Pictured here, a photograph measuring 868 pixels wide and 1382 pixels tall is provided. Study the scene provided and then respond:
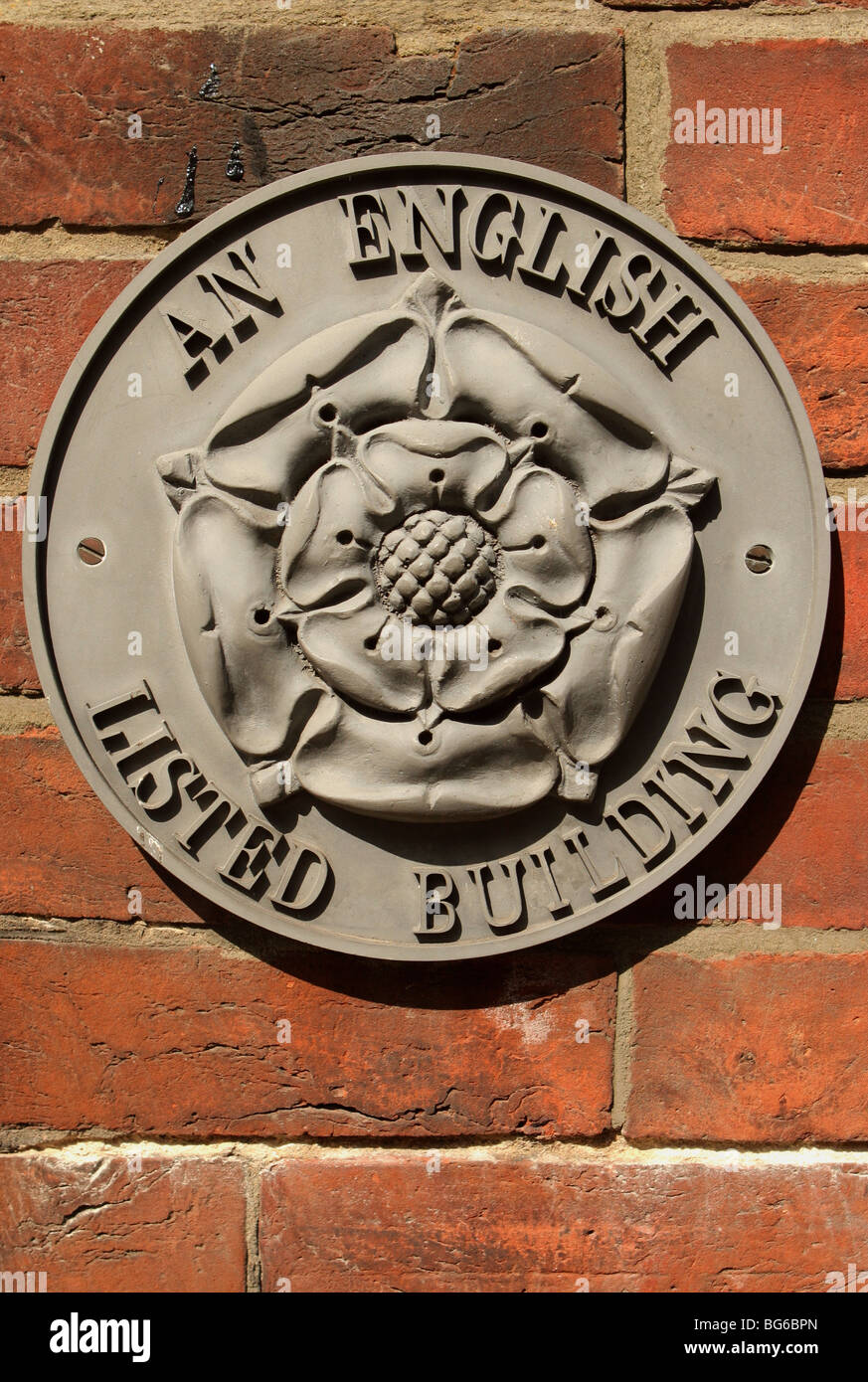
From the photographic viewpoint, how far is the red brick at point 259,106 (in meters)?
1.01

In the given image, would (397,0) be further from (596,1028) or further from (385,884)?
(596,1028)

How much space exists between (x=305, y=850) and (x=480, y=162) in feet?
2.02

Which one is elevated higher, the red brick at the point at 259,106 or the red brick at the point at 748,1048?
the red brick at the point at 259,106

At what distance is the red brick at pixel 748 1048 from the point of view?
3.35 ft

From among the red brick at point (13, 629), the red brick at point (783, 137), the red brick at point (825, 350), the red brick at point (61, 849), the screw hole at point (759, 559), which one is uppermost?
the red brick at point (783, 137)

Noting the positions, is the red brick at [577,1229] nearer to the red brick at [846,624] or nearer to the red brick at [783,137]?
the red brick at [846,624]

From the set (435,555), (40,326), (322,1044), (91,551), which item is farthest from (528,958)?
(40,326)

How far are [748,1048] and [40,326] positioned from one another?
919 millimetres

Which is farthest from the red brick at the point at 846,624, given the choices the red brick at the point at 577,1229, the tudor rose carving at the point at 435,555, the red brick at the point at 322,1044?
the red brick at the point at 577,1229

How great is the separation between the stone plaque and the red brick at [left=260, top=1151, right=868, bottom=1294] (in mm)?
222

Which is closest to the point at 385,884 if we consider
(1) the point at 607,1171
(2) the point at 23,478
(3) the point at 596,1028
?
(3) the point at 596,1028

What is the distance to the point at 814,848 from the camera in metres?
1.02

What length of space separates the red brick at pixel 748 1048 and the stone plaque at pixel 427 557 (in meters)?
0.12

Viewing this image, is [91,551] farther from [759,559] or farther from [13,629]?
[759,559]
